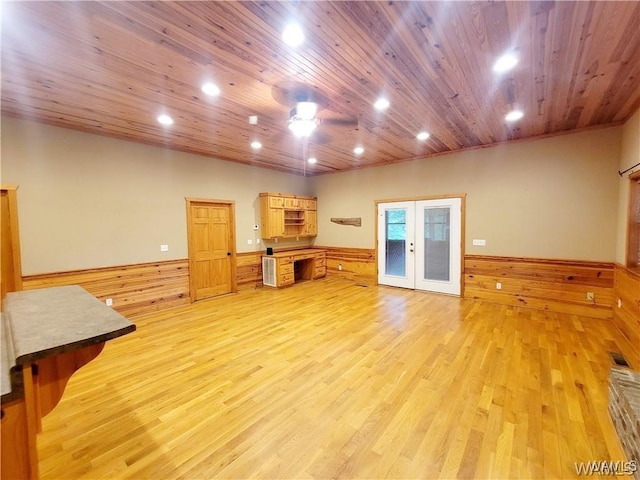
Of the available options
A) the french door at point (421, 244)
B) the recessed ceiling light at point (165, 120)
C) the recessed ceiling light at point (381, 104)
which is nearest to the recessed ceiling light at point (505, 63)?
the recessed ceiling light at point (381, 104)

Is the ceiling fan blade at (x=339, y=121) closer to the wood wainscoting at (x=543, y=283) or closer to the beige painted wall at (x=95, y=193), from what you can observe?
the beige painted wall at (x=95, y=193)

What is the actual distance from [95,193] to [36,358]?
13.4 feet

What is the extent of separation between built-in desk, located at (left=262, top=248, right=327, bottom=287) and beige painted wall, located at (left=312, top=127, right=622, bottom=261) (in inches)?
105

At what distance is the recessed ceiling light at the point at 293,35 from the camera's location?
1.95m

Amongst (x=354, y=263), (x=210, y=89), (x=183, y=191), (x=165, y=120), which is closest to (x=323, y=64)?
(x=210, y=89)

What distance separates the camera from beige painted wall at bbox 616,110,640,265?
10.9 feet

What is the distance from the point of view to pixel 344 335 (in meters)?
3.71

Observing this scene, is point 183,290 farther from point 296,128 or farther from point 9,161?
point 296,128

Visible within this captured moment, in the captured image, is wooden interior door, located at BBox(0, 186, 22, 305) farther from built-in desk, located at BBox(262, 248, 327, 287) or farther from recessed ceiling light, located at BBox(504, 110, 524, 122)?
recessed ceiling light, located at BBox(504, 110, 524, 122)

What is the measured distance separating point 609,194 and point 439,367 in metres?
3.86

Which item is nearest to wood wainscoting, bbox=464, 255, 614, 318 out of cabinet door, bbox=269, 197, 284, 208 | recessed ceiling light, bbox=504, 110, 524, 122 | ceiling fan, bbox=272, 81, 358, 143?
recessed ceiling light, bbox=504, 110, 524, 122

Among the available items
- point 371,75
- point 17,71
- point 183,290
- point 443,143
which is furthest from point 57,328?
point 443,143

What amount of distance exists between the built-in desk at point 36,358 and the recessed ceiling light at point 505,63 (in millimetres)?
3257

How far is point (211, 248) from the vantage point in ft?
18.7
